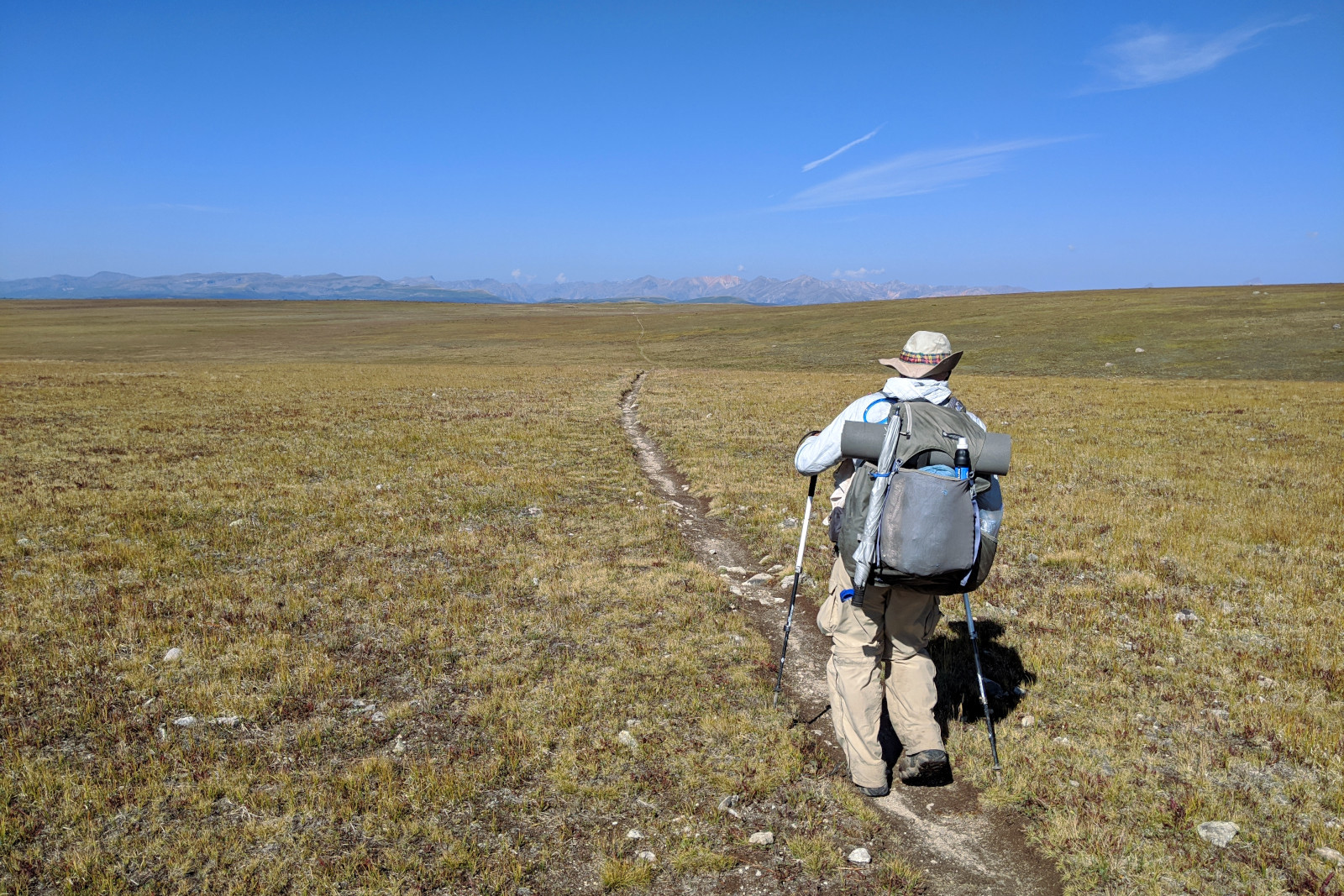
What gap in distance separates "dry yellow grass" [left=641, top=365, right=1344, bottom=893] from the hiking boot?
434mm

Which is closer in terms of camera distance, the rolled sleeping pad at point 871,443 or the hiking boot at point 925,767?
the rolled sleeping pad at point 871,443

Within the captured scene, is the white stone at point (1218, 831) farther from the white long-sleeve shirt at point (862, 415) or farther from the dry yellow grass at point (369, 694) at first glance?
the white long-sleeve shirt at point (862, 415)

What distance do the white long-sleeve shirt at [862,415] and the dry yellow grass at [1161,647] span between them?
3.08m

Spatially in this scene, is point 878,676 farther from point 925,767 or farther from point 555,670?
point 555,670

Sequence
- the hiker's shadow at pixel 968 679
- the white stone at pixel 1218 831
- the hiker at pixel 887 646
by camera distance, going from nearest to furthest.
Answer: the white stone at pixel 1218 831
the hiker at pixel 887 646
the hiker's shadow at pixel 968 679

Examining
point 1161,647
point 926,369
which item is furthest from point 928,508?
point 1161,647

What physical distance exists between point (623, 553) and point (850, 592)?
692 cm

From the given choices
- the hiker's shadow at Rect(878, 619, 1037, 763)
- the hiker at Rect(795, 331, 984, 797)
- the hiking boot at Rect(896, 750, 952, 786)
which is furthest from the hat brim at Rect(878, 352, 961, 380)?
the hiker's shadow at Rect(878, 619, 1037, 763)

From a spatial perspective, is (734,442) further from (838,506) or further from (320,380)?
(320,380)

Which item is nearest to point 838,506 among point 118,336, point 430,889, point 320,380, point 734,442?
point 430,889

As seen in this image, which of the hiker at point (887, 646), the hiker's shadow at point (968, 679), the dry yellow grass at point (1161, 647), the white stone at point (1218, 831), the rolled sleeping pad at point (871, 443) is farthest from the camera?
the hiker's shadow at point (968, 679)

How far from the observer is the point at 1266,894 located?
16.1 ft

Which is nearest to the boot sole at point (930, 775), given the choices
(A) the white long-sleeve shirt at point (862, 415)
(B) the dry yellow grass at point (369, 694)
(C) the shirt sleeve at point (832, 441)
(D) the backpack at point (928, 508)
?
(B) the dry yellow grass at point (369, 694)

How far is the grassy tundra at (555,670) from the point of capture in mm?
5457
